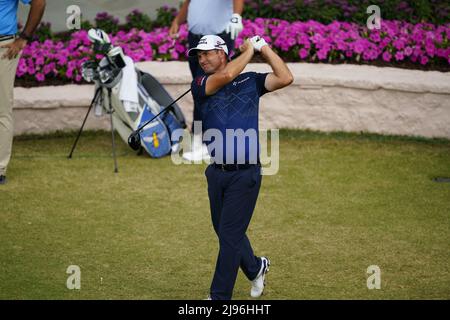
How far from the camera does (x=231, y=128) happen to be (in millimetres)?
5832

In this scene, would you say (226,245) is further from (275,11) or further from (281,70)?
(275,11)

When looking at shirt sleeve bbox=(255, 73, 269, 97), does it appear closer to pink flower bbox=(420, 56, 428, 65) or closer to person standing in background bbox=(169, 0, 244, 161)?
person standing in background bbox=(169, 0, 244, 161)

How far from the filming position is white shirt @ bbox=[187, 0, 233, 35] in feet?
30.0

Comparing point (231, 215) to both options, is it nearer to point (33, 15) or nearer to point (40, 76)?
point (33, 15)

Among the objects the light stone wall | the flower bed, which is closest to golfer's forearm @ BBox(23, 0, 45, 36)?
the light stone wall

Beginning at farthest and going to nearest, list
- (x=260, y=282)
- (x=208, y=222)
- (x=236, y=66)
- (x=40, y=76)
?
(x=40, y=76), (x=208, y=222), (x=260, y=282), (x=236, y=66)

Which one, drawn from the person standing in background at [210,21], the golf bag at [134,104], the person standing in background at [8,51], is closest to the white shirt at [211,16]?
the person standing in background at [210,21]

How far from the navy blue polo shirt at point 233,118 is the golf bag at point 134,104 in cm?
345

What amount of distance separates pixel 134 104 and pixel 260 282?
11.6ft

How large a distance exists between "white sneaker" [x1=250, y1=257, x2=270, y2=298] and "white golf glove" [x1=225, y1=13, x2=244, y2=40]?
8.96ft

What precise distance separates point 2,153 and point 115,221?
150 cm

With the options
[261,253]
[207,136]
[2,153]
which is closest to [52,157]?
[2,153]

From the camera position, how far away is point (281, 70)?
5844mm

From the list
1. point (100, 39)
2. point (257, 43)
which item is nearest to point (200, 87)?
Answer: point (257, 43)
